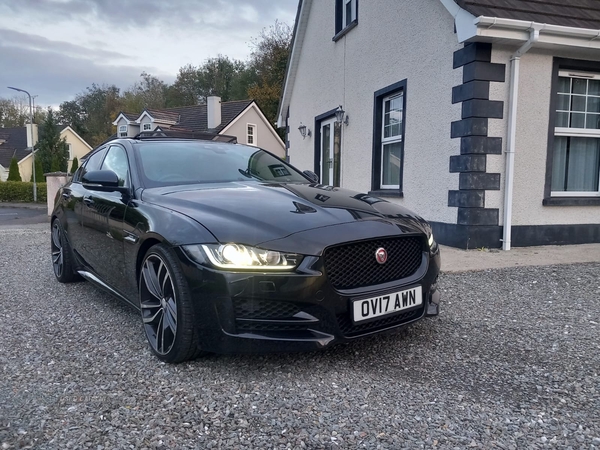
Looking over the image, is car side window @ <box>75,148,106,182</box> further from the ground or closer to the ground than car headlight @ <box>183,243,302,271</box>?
further from the ground

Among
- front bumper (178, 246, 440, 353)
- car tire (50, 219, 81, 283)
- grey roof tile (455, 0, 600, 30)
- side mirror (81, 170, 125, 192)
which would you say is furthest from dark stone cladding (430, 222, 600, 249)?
car tire (50, 219, 81, 283)

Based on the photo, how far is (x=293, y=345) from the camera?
2.55 meters

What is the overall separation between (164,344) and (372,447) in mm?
1411

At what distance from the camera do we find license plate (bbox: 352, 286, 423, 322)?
2.62 metres

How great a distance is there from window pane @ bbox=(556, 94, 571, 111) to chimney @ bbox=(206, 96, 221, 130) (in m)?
25.5

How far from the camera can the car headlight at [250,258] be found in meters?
2.49

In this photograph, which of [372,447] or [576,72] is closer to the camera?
[372,447]

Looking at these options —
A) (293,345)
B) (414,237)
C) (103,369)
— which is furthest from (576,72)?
(103,369)

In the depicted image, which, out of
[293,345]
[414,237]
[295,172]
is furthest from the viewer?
[295,172]

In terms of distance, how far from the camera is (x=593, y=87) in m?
7.04

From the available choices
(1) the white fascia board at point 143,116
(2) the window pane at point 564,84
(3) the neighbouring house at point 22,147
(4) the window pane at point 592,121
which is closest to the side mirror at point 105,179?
(2) the window pane at point 564,84

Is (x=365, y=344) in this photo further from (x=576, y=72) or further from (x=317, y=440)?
(x=576, y=72)

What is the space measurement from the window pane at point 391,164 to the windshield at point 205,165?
461 centimetres

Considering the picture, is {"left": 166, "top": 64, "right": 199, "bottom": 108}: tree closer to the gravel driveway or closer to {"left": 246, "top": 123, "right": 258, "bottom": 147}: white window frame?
{"left": 246, "top": 123, "right": 258, "bottom": 147}: white window frame
